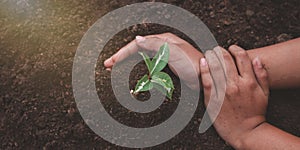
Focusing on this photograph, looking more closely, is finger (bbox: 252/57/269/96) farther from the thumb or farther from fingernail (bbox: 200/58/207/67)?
the thumb

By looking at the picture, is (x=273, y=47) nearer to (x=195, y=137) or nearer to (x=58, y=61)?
(x=195, y=137)

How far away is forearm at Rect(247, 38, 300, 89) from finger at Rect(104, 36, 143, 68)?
0.38 m

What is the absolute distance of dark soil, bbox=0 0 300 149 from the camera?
5.15 feet

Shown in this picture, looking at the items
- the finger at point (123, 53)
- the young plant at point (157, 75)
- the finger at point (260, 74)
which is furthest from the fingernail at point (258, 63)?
the finger at point (123, 53)

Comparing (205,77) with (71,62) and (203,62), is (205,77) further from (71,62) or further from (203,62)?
(71,62)

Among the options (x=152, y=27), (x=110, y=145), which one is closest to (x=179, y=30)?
(x=152, y=27)

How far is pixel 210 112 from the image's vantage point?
1555 mm

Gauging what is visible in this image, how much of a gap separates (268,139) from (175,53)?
0.39m

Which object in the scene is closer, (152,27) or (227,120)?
(227,120)

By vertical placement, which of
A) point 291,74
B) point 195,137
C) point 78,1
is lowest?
point 195,137

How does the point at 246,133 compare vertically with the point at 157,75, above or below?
below

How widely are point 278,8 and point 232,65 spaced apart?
0.31 meters

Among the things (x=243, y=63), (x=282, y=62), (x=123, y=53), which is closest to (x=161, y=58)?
(x=123, y=53)

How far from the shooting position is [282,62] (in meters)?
1.53
